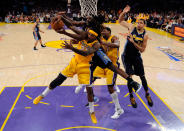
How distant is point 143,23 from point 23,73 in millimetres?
4311

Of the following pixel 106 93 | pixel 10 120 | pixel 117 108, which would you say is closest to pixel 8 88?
pixel 10 120

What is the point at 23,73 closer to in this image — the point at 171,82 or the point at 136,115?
the point at 136,115

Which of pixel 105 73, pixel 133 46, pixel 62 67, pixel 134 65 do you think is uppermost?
pixel 133 46

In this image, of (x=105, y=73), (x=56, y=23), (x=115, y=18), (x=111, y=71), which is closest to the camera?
(x=56, y=23)

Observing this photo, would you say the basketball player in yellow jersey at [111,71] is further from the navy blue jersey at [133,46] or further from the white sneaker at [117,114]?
the navy blue jersey at [133,46]

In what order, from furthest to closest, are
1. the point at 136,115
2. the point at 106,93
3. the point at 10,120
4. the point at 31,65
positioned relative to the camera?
the point at 31,65, the point at 106,93, the point at 136,115, the point at 10,120

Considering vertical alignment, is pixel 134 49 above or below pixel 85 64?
above

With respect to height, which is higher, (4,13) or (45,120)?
(4,13)

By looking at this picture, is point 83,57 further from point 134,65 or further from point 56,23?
point 134,65

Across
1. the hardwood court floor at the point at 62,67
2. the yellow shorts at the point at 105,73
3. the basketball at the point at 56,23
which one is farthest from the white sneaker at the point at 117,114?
the basketball at the point at 56,23

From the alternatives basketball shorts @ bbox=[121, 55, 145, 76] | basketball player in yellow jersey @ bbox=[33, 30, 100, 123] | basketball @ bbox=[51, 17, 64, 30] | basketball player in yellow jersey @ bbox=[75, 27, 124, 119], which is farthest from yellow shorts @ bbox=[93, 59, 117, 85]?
basketball @ bbox=[51, 17, 64, 30]

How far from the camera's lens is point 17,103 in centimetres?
421

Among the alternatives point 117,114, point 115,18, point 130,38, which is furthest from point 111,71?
point 115,18

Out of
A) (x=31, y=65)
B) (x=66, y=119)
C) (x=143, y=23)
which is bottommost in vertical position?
(x=66, y=119)
